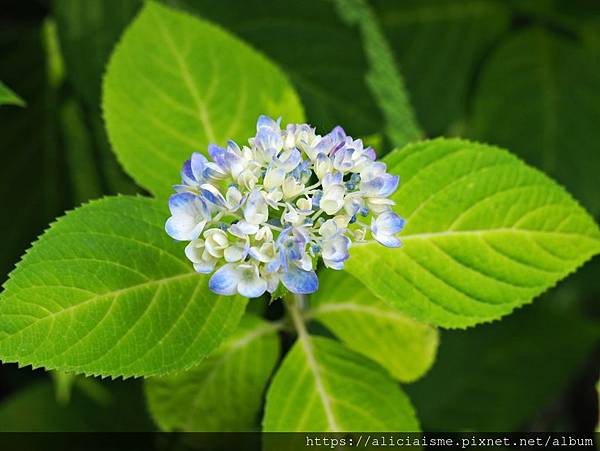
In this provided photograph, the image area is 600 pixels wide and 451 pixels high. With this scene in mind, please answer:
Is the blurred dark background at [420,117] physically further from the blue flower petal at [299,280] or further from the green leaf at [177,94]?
the blue flower petal at [299,280]

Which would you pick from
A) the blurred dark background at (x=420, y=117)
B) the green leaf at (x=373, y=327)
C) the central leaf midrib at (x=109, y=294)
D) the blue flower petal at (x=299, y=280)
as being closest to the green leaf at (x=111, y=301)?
the central leaf midrib at (x=109, y=294)

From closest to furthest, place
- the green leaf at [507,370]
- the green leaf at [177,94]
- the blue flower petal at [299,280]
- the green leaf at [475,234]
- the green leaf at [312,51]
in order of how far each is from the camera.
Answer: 1. the blue flower petal at [299,280]
2. the green leaf at [475,234]
3. the green leaf at [177,94]
4. the green leaf at [312,51]
5. the green leaf at [507,370]

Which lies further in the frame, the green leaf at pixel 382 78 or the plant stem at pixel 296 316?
the green leaf at pixel 382 78

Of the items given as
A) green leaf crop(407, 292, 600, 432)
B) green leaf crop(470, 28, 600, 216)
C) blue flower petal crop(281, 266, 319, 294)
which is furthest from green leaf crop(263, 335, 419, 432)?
green leaf crop(470, 28, 600, 216)

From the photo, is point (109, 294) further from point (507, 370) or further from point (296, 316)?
point (507, 370)

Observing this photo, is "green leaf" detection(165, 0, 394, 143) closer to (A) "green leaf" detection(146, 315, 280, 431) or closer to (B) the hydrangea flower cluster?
(A) "green leaf" detection(146, 315, 280, 431)

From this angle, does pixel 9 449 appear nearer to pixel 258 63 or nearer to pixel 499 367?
pixel 258 63

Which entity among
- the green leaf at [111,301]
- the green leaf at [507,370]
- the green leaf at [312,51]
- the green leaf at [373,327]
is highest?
the green leaf at [312,51]
